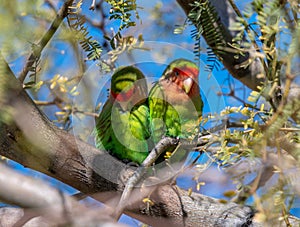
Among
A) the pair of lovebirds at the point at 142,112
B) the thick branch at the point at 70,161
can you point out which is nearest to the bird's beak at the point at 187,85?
the pair of lovebirds at the point at 142,112

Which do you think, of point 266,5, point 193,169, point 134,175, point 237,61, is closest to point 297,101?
point 266,5

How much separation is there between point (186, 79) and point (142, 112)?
0.18m

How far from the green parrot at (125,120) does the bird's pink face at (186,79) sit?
115mm

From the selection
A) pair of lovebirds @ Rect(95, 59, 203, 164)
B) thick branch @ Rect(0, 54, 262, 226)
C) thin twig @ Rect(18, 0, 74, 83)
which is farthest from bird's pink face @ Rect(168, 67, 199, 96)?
thin twig @ Rect(18, 0, 74, 83)

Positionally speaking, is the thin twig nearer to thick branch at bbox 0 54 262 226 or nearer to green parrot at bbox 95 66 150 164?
thick branch at bbox 0 54 262 226

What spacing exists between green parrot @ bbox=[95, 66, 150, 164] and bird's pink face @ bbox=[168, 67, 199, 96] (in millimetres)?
115

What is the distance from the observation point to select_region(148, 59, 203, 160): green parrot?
4.41 feet

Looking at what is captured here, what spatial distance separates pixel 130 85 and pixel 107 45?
0.81 ft

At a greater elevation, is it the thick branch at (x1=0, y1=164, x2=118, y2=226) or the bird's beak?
the bird's beak

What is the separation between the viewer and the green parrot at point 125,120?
1332mm

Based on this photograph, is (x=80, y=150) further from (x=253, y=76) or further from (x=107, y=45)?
(x=253, y=76)

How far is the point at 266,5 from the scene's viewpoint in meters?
0.65

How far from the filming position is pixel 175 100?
4.78 ft

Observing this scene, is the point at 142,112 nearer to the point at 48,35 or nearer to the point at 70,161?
the point at 70,161
